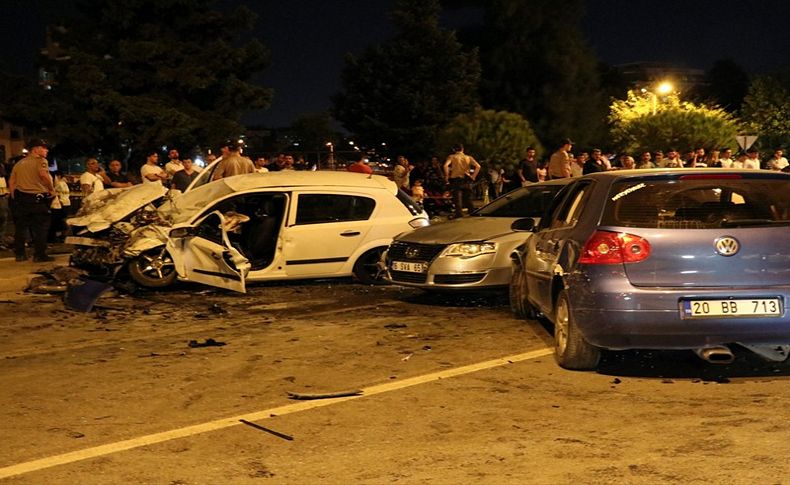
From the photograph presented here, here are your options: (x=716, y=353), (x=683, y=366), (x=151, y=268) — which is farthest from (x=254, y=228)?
(x=716, y=353)

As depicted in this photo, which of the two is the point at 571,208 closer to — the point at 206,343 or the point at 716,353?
the point at 716,353

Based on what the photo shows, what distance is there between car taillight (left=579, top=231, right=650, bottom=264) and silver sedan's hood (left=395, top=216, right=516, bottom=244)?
136 inches

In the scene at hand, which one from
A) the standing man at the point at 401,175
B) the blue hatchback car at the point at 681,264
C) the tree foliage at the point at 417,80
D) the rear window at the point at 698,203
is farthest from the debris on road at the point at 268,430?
the tree foliage at the point at 417,80

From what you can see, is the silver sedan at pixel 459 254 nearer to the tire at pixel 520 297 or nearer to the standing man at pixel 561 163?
the tire at pixel 520 297

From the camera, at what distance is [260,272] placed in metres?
11.0

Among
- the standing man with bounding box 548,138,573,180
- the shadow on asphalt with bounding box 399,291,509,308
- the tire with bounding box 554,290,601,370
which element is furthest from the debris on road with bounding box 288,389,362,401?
the standing man with bounding box 548,138,573,180

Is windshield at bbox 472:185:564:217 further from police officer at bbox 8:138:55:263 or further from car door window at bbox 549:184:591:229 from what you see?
police officer at bbox 8:138:55:263

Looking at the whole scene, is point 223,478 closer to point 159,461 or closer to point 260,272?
point 159,461

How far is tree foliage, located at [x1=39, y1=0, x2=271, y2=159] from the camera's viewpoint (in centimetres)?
3291

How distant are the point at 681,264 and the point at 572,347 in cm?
103

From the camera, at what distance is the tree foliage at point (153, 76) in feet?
108

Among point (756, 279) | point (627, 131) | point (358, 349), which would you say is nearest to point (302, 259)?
point (358, 349)

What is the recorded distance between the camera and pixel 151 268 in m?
11.1

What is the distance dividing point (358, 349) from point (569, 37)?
4843cm
